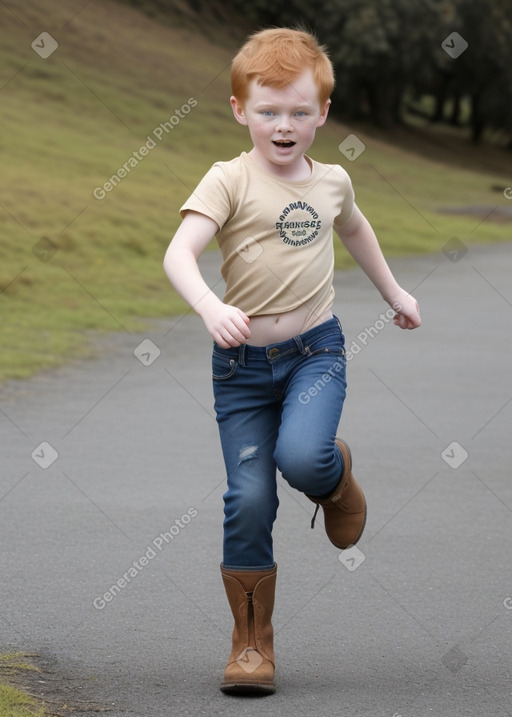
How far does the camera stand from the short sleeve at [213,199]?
3678 mm

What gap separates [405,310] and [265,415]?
2.00 ft

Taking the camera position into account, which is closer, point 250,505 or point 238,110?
point 250,505

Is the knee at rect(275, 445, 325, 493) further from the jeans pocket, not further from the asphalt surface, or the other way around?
the asphalt surface

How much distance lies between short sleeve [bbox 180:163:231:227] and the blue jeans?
1.26ft

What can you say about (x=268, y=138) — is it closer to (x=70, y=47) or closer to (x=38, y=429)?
(x=38, y=429)

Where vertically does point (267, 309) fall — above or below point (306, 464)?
above

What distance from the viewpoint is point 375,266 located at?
4215mm

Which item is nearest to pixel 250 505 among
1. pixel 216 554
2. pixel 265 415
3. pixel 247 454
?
pixel 247 454

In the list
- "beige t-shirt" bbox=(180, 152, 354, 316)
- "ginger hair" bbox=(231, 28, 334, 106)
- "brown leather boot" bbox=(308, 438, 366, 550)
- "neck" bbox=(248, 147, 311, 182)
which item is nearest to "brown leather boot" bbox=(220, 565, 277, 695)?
"brown leather boot" bbox=(308, 438, 366, 550)

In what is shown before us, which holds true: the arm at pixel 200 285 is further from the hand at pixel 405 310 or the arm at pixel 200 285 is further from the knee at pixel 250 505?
the hand at pixel 405 310

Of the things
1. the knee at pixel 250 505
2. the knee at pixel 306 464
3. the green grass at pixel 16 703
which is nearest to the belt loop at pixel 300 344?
the knee at pixel 306 464

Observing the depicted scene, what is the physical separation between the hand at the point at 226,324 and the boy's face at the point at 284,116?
0.63 m

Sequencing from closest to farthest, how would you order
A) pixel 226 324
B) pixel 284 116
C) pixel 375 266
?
1. pixel 226 324
2. pixel 284 116
3. pixel 375 266

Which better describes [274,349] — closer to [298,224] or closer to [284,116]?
[298,224]
